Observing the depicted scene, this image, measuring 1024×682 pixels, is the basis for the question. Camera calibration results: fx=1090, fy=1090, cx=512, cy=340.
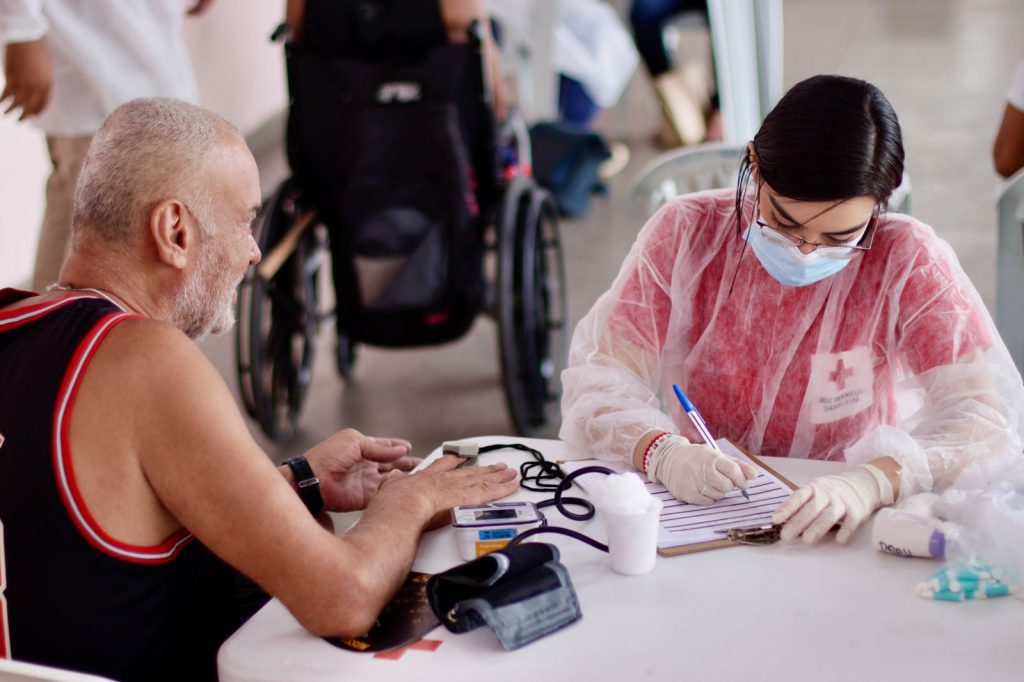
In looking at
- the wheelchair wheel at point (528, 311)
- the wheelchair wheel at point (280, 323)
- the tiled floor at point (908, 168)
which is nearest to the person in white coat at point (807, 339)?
the wheelchair wheel at point (528, 311)

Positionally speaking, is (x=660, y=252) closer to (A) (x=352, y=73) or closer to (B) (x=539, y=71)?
(A) (x=352, y=73)

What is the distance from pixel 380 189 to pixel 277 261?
0.31m

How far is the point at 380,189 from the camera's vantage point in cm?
269

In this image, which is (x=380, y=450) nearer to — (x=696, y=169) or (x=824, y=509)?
(x=824, y=509)

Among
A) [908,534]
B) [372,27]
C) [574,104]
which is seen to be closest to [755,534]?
[908,534]

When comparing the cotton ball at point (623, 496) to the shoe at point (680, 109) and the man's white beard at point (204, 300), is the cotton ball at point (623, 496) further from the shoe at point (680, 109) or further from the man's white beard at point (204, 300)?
the shoe at point (680, 109)

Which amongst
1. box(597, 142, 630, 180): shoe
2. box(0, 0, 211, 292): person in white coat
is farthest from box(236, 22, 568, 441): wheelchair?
box(597, 142, 630, 180): shoe

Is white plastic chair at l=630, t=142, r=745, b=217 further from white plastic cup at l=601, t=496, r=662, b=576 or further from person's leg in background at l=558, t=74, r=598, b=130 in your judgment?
person's leg in background at l=558, t=74, r=598, b=130

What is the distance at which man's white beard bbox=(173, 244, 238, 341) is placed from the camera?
128 cm

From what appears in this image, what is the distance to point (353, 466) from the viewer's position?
1522mm

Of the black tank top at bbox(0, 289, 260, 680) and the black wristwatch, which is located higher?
the black tank top at bbox(0, 289, 260, 680)

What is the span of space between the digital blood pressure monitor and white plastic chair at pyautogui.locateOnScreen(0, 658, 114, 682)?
1.51 ft

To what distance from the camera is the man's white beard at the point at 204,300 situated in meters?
1.28

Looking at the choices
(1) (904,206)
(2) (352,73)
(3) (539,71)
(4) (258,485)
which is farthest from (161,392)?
(3) (539,71)
